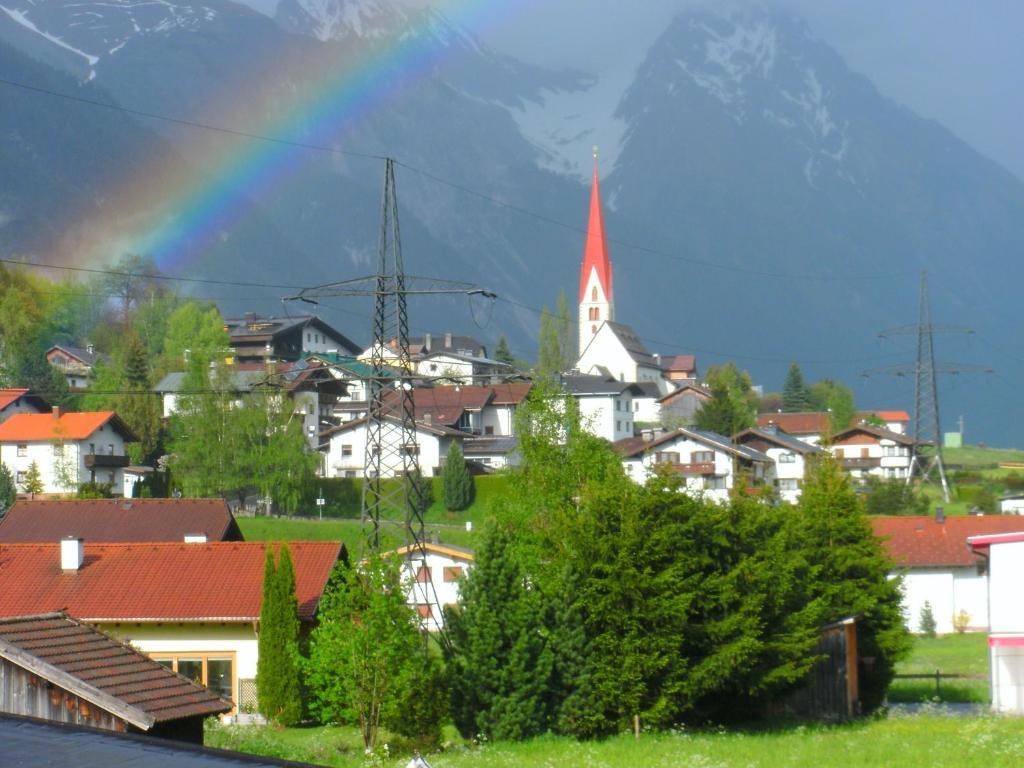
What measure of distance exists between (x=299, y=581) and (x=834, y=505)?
446 inches

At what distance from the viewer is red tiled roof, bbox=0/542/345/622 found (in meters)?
28.5

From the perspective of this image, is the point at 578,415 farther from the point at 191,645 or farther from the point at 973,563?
the point at 973,563

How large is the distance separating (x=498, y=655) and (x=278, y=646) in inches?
207

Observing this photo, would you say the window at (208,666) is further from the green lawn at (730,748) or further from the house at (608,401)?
the house at (608,401)

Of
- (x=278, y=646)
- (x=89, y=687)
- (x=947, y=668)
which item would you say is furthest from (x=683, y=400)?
(x=89, y=687)

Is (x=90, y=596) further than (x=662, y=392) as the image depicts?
No

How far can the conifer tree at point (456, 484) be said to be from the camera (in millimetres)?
65750

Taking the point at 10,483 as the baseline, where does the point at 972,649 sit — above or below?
below

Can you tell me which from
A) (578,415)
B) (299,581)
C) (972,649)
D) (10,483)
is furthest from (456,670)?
(10,483)

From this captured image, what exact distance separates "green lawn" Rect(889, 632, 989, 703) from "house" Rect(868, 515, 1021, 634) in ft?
6.56

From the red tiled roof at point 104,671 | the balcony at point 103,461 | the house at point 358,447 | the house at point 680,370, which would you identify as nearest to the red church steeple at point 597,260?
the house at point 680,370

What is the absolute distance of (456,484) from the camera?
6581 cm

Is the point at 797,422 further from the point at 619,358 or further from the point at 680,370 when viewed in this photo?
the point at 680,370

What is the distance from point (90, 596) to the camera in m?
29.5
